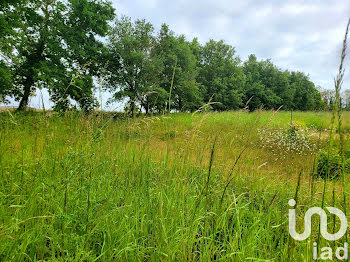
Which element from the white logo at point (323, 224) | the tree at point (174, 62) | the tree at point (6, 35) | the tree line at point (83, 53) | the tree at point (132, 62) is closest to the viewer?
the white logo at point (323, 224)

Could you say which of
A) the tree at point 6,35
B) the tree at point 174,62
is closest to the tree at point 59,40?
the tree at point 6,35

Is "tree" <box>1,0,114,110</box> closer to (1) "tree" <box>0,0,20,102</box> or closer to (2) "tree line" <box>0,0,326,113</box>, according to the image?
(2) "tree line" <box>0,0,326,113</box>

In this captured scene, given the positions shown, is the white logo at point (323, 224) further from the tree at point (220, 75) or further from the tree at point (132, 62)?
the tree at point (220, 75)

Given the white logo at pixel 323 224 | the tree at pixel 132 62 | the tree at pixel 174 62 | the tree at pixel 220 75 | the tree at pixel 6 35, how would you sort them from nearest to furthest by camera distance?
1. the white logo at pixel 323 224
2. the tree at pixel 6 35
3. the tree at pixel 132 62
4. the tree at pixel 174 62
5. the tree at pixel 220 75

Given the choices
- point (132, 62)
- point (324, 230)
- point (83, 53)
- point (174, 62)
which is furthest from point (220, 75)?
point (324, 230)

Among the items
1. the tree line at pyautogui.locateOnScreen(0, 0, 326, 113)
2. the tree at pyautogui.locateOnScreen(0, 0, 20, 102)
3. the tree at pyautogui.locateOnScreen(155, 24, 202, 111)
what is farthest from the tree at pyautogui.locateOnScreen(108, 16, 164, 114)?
the tree at pyautogui.locateOnScreen(0, 0, 20, 102)

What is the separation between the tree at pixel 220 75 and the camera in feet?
104

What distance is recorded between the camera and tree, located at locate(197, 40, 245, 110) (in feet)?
104

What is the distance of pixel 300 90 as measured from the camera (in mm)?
46031

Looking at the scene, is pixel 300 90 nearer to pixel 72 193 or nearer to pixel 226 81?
pixel 226 81

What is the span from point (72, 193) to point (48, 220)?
401 mm

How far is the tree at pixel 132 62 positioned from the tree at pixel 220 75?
13.0 meters

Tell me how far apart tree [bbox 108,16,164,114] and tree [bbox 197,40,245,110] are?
42.7 feet

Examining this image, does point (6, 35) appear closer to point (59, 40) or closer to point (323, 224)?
point (59, 40)
